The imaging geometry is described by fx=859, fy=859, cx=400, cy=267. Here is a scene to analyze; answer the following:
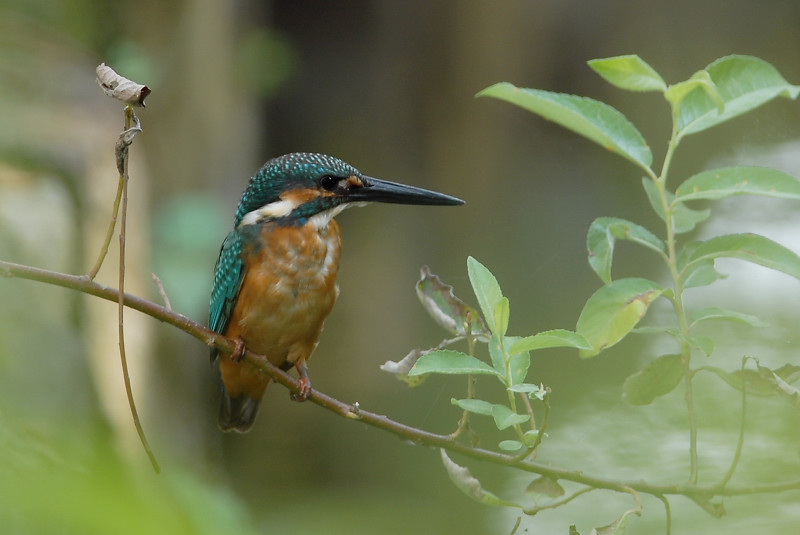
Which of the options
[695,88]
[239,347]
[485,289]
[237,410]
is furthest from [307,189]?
[695,88]

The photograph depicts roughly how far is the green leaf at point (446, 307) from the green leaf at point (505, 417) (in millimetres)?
134

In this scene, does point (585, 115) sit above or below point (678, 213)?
above

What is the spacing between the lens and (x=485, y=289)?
35.9 inches

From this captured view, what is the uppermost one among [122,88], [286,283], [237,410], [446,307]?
[122,88]

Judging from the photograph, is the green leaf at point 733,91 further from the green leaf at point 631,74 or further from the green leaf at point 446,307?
the green leaf at point 446,307

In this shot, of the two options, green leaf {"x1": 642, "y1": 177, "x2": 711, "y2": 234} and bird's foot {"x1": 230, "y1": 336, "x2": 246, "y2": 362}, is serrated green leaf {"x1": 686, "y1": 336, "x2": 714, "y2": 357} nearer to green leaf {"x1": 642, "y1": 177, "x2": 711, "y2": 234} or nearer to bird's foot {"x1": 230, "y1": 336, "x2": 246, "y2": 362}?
green leaf {"x1": 642, "y1": 177, "x2": 711, "y2": 234}

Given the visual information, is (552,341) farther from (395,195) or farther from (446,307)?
(395,195)

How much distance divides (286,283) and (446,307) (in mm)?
646

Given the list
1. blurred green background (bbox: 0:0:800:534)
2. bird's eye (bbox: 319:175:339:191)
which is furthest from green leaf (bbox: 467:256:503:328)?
blurred green background (bbox: 0:0:800:534)

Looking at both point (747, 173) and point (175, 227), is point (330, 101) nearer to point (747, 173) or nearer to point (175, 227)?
point (175, 227)

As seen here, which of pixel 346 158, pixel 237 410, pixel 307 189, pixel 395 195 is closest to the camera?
pixel 395 195

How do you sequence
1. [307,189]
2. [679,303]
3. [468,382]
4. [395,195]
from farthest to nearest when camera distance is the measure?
1. [307,189]
2. [395,195]
3. [468,382]
4. [679,303]

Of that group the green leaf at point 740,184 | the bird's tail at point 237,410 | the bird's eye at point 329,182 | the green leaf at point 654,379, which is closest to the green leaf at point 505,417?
the green leaf at point 654,379

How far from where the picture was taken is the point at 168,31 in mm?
Answer: 3514
